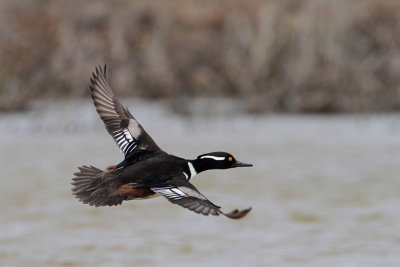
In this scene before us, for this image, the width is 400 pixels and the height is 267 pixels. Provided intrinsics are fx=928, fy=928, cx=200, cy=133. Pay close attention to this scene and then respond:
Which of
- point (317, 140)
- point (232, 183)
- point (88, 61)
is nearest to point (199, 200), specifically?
point (232, 183)

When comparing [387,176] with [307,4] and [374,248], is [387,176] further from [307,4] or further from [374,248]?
[307,4]

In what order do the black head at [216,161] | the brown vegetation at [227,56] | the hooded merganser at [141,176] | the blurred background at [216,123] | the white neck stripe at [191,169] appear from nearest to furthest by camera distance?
the hooded merganser at [141,176], the white neck stripe at [191,169], the black head at [216,161], the blurred background at [216,123], the brown vegetation at [227,56]

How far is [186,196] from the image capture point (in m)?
5.52

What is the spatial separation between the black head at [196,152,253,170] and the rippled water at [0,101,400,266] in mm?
749

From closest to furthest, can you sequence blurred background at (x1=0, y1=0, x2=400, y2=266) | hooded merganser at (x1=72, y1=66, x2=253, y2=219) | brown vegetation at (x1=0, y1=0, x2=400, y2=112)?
hooded merganser at (x1=72, y1=66, x2=253, y2=219) < blurred background at (x1=0, y1=0, x2=400, y2=266) < brown vegetation at (x1=0, y1=0, x2=400, y2=112)

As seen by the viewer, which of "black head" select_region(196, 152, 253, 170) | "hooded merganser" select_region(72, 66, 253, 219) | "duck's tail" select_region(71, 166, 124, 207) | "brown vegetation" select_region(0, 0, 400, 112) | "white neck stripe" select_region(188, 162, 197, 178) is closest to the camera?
"hooded merganser" select_region(72, 66, 253, 219)

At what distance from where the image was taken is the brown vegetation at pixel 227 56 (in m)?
14.0

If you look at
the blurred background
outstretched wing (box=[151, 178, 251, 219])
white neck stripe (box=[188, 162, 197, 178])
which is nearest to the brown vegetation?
the blurred background

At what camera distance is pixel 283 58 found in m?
14.3

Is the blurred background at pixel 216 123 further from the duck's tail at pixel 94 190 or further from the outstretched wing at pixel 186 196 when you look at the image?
the outstretched wing at pixel 186 196

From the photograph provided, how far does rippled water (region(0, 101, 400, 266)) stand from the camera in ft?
22.7

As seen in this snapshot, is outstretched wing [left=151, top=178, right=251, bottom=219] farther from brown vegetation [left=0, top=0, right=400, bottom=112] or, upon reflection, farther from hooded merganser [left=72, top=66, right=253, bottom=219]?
brown vegetation [left=0, top=0, right=400, bottom=112]

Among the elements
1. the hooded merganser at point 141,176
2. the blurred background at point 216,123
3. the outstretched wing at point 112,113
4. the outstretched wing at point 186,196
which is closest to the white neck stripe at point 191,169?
the hooded merganser at point 141,176

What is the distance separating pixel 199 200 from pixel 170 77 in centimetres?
936
